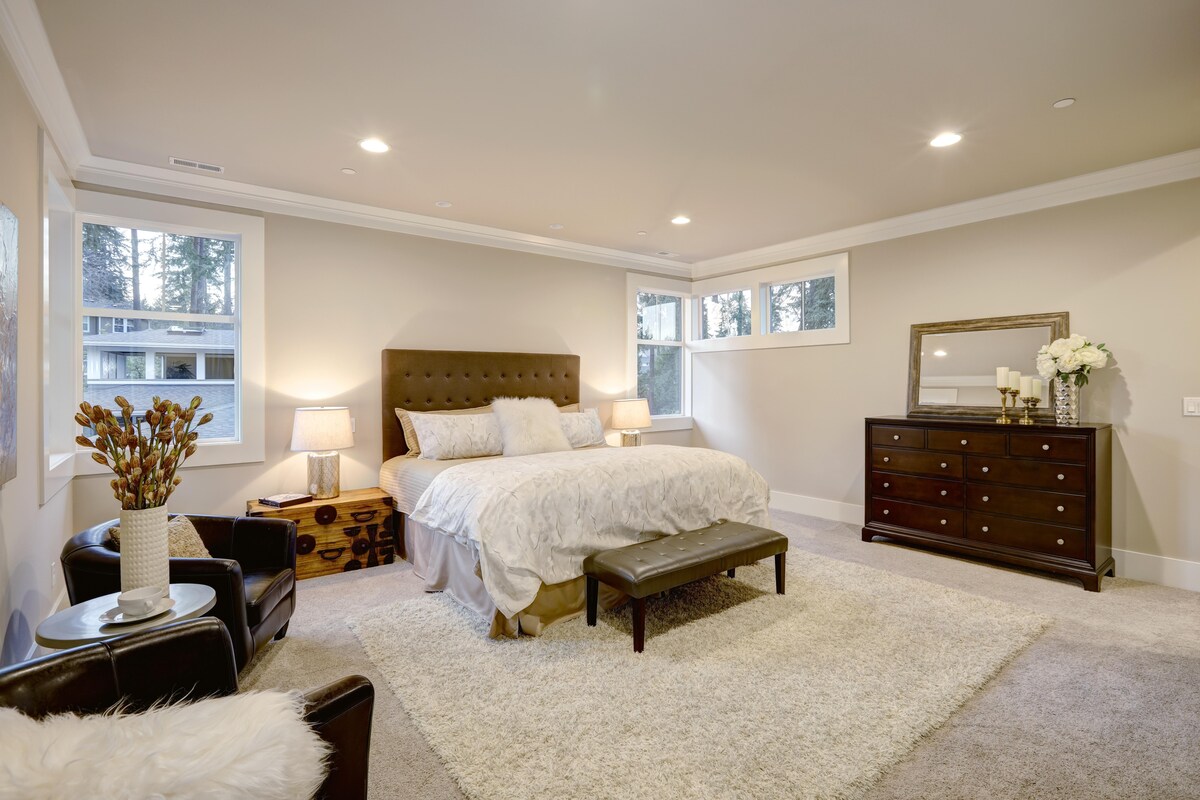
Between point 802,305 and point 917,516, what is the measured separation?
2.27 m

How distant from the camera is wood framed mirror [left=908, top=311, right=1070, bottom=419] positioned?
4.14 meters

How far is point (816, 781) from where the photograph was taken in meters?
1.83

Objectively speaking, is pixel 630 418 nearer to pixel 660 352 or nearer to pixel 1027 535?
pixel 660 352

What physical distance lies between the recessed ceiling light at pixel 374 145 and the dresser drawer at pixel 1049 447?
4318 mm

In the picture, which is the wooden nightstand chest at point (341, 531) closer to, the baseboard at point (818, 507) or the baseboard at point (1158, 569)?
the baseboard at point (818, 507)

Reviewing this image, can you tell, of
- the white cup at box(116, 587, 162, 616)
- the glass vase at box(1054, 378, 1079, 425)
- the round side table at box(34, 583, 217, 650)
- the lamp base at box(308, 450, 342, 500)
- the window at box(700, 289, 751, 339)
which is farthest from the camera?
the window at box(700, 289, 751, 339)

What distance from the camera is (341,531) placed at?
3.90m

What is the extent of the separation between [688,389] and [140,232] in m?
5.03

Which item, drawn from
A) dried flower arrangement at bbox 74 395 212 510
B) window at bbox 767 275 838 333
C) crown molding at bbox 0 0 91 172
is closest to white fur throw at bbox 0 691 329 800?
dried flower arrangement at bbox 74 395 212 510

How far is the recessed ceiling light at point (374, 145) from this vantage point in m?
3.24

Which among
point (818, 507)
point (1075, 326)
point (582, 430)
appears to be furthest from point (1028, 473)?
point (582, 430)

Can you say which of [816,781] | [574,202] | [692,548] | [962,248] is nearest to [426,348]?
[574,202]

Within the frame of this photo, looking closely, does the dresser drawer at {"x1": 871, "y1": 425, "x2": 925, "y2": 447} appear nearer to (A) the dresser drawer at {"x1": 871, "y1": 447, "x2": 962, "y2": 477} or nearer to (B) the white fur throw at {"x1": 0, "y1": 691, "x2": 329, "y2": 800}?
(A) the dresser drawer at {"x1": 871, "y1": 447, "x2": 962, "y2": 477}

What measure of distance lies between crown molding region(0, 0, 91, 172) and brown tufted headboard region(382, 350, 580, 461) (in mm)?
2140
